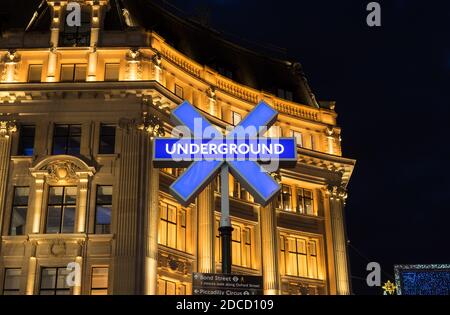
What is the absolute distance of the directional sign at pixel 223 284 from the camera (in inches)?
512

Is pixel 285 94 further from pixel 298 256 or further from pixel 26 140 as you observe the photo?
pixel 26 140

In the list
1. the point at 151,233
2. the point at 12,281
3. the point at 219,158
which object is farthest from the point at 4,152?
the point at 219,158

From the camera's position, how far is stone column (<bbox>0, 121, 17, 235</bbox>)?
35844 mm

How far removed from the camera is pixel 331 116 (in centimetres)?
5188

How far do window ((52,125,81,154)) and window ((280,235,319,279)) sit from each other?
55.4ft

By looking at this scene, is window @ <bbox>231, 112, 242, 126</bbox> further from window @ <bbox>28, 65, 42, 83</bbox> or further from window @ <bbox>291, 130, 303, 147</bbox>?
window @ <bbox>28, 65, 42, 83</bbox>

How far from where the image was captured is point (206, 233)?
39.2 meters

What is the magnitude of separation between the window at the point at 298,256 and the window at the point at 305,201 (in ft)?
7.59

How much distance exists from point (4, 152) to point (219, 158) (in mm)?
24232

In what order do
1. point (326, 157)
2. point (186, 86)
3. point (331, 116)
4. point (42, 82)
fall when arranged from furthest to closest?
point (331, 116)
point (326, 157)
point (186, 86)
point (42, 82)
